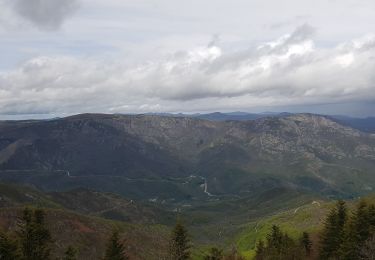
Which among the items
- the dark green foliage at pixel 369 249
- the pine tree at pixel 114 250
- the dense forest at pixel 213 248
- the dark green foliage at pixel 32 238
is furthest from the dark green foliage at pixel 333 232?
the dark green foliage at pixel 32 238

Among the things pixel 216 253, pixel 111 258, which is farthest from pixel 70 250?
pixel 216 253

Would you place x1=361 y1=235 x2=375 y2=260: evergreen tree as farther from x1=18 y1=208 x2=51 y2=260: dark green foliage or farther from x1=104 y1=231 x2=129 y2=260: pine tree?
x1=18 y1=208 x2=51 y2=260: dark green foliage

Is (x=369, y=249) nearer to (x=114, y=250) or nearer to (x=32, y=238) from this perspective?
(x=114, y=250)

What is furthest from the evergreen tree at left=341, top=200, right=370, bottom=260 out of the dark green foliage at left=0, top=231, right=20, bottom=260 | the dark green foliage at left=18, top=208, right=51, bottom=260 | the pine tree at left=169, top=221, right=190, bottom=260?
the dark green foliage at left=0, top=231, right=20, bottom=260

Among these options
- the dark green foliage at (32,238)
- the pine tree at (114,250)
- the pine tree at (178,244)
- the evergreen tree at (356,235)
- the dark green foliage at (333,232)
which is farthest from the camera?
the dark green foliage at (333,232)

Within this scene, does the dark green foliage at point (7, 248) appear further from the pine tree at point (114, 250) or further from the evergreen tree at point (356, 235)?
the evergreen tree at point (356, 235)

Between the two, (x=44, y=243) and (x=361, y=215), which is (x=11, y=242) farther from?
(x=361, y=215)

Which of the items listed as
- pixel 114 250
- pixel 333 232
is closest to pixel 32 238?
pixel 114 250
